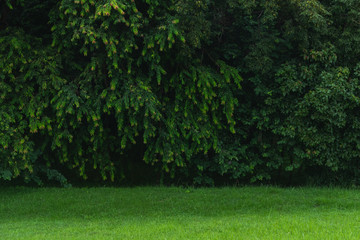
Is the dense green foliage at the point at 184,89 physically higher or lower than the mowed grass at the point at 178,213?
higher

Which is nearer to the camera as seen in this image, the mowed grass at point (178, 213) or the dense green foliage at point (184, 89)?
the mowed grass at point (178, 213)

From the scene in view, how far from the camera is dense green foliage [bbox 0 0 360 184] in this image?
10.4 m

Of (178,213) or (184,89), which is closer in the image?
(178,213)

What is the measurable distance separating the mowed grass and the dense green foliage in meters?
1.23

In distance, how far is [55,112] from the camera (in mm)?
11414

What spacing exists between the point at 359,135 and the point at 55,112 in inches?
323

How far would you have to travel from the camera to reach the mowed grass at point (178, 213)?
640 cm

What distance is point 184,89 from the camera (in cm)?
1160

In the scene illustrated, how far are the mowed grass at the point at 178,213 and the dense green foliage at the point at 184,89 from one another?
48.5 inches

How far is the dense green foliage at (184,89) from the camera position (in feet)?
34.2

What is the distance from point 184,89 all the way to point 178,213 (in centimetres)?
401

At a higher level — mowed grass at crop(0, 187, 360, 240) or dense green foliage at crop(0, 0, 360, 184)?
dense green foliage at crop(0, 0, 360, 184)

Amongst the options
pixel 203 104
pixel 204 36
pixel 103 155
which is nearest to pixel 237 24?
pixel 204 36

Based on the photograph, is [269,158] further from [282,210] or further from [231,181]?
[282,210]
